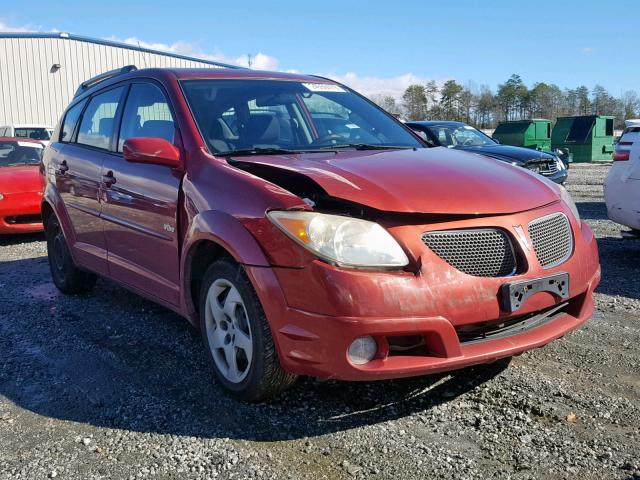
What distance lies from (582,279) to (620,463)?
0.98 metres

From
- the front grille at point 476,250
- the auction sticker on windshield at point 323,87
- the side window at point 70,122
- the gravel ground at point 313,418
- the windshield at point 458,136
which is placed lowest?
the gravel ground at point 313,418

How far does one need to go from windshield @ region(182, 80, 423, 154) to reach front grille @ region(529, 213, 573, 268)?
3.95 feet

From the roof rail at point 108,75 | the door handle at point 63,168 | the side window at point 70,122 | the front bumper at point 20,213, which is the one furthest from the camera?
the front bumper at point 20,213

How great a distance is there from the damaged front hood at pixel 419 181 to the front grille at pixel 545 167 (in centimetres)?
725

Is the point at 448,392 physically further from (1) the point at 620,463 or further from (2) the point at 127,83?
(2) the point at 127,83

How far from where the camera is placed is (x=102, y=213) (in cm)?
464

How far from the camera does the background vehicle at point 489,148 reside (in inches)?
408

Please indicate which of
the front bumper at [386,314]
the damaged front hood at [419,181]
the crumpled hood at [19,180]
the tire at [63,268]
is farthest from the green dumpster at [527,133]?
the front bumper at [386,314]

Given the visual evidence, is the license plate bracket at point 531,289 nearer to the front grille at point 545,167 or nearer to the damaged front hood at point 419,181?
the damaged front hood at point 419,181

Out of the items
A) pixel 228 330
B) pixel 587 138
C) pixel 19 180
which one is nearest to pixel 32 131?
pixel 19 180

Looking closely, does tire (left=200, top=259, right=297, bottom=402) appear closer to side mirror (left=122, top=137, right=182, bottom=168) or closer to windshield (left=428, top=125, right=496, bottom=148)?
side mirror (left=122, top=137, right=182, bottom=168)

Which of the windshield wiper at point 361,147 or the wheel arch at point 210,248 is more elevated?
the windshield wiper at point 361,147

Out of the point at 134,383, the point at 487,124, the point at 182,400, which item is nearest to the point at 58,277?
the point at 134,383

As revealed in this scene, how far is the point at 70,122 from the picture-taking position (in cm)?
571
